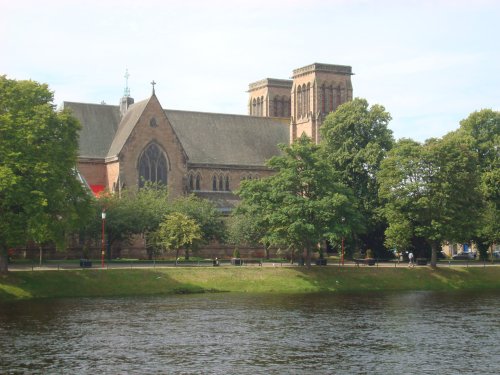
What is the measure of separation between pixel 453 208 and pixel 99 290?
40610mm

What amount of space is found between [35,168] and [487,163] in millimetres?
59809

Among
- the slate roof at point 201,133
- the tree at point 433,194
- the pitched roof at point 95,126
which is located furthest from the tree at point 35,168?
the pitched roof at point 95,126

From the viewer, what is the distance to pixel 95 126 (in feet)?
414

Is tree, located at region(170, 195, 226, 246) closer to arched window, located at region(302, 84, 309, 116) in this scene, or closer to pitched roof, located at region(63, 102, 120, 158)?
pitched roof, located at region(63, 102, 120, 158)

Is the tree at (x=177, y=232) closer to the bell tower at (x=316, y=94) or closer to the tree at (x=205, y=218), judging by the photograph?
the tree at (x=205, y=218)

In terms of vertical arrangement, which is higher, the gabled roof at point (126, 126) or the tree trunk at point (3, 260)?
the gabled roof at point (126, 126)

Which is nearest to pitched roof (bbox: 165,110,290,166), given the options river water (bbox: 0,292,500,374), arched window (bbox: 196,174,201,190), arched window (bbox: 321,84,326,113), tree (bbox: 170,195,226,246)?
arched window (bbox: 196,174,201,190)

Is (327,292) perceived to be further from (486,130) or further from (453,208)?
(486,130)

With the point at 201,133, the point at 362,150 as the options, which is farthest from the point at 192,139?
the point at 362,150

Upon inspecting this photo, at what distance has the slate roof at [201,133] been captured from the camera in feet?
407

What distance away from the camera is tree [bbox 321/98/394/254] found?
105562mm

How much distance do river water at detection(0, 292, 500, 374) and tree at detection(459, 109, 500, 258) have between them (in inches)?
1265

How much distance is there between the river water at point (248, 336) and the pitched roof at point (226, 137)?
5899 cm

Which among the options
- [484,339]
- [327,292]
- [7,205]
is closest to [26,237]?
[7,205]
